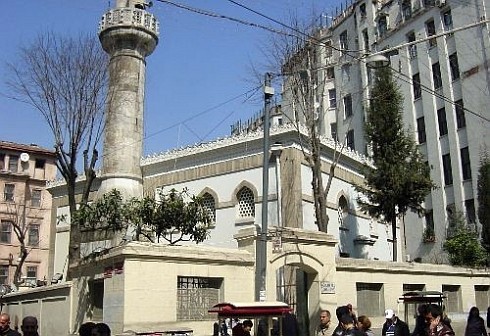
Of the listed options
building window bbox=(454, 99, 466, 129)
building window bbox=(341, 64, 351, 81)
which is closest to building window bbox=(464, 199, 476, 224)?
building window bbox=(454, 99, 466, 129)

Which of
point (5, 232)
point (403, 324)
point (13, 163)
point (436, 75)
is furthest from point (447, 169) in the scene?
point (13, 163)

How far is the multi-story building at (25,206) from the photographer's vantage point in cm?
4528

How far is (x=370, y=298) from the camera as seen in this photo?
1891 cm

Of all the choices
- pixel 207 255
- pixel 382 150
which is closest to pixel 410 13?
pixel 382 150

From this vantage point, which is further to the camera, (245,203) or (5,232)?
(5,232)

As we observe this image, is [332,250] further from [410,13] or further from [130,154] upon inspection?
[410,13]

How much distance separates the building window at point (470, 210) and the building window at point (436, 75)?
25.6 ft

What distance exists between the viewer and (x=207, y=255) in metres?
14.7

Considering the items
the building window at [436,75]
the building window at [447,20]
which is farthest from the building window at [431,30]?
the building window at [436,75]

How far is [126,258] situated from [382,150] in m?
15.2

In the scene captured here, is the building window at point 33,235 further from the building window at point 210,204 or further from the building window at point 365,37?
the building window at point 365,37

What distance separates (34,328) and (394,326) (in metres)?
6.67

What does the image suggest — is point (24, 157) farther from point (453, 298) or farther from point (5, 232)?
point (453, 298)

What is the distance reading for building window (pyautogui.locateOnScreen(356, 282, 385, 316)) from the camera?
60.4 ft
